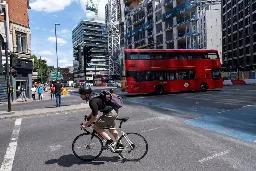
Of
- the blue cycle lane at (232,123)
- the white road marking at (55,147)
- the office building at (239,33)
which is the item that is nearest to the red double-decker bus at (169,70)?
the blue cycle lane at (232,123)

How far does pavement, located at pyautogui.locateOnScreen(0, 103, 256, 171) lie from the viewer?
5.09 meters

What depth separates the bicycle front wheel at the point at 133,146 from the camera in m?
5.43

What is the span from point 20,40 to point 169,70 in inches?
695

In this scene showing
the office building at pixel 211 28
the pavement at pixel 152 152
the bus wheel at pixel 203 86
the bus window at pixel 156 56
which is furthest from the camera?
the office building at pixel 211 28

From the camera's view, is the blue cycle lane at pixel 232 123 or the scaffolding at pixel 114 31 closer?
the blue cycle lane at pixel 232 123

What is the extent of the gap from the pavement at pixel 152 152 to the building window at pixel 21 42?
68.7ft

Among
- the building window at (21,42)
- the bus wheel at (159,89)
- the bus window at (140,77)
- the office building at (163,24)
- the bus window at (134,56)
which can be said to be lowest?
the bus wheel at (159,89)

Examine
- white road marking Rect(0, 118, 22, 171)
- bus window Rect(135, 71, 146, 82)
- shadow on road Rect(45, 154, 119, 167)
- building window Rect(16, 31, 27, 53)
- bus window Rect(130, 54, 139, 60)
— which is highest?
building window Rect(16, 31, 27, 53)

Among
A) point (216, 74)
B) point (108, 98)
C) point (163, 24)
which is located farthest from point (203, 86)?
point (163, 24)

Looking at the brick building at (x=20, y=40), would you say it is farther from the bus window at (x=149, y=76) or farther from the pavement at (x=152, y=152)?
the pavement at (x=152, y=152)

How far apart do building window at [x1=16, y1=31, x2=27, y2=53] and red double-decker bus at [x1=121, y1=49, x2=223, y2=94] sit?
1355 cm

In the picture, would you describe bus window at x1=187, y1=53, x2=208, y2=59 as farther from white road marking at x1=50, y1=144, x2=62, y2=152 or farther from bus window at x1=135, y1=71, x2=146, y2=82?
white road marking at x1=50, y1=144, x2=62, y2=152

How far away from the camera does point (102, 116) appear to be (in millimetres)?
5340

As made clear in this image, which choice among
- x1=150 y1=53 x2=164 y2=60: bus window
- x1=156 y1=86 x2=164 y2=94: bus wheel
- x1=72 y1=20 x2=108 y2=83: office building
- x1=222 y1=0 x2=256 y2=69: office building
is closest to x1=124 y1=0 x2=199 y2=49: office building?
x1=222 y1=0 x2=256 y2=69: office building
